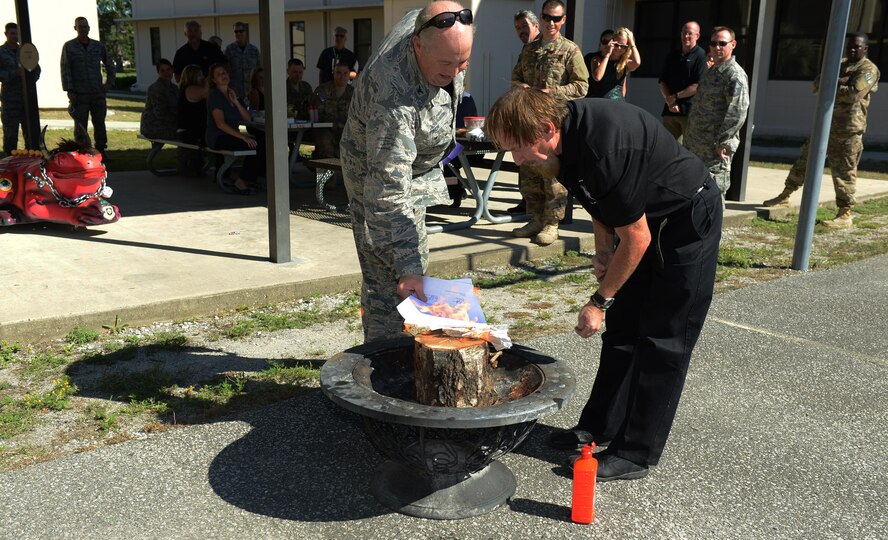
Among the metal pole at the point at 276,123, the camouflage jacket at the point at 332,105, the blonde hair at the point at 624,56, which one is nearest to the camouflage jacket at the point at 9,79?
the camouflage jacket at the point at 332,105

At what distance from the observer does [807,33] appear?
19.0 metres

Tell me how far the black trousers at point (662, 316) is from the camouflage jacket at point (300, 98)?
7510 mm

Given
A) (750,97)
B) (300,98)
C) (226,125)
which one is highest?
(750,97)

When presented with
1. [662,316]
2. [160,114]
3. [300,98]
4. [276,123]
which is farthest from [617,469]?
[160,114]

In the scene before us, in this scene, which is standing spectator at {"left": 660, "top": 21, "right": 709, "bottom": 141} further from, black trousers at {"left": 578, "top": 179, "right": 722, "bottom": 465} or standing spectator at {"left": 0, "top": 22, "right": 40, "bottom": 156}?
standing spectator at {"left": 0, "top": 22, "right": 40, "bottom": 156}

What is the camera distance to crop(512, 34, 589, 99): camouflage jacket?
720 centimetres

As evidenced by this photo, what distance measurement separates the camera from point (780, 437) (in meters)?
3.97

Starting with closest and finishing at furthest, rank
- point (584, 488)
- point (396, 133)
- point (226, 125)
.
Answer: point (584, 488), point (396, 133), point (226, 125)

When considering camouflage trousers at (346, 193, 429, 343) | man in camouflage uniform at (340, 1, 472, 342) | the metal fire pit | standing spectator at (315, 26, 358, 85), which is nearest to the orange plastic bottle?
the metal fire pit

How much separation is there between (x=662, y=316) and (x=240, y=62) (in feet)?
37.3

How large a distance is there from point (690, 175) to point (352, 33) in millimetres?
22869

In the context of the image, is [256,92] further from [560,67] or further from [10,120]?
[560,67]

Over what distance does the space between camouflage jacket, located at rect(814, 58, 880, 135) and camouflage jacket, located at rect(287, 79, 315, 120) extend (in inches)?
235

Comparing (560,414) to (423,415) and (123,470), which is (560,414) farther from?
(123,470)
